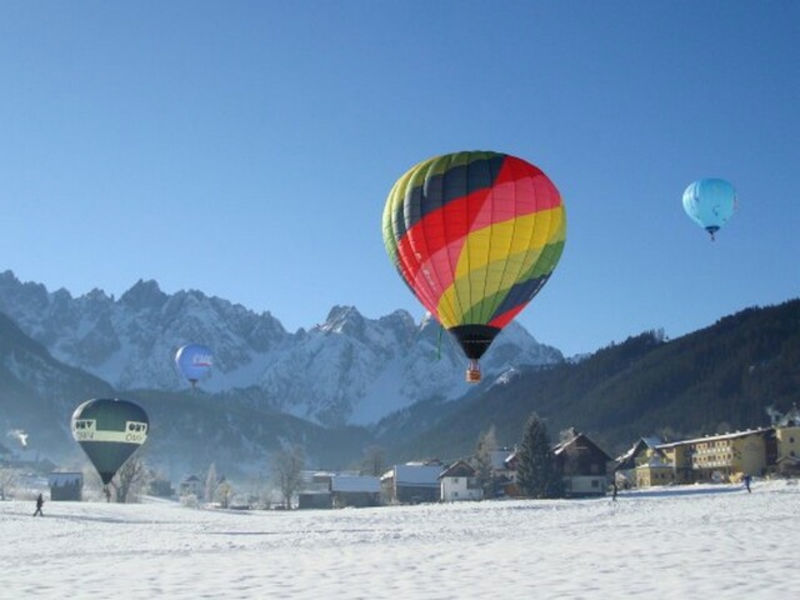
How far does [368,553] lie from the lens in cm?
2634

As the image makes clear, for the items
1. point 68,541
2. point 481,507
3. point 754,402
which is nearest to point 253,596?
point 68,541

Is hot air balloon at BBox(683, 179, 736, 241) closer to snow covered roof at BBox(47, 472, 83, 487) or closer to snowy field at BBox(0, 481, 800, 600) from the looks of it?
snowy field at BBox(0, 481, 800, 600)

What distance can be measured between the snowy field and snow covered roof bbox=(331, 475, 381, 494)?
3019 inches

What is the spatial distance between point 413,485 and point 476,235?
304ft

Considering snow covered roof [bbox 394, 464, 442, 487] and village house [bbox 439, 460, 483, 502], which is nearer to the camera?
village house [bbox 439, 460, 483, 502]

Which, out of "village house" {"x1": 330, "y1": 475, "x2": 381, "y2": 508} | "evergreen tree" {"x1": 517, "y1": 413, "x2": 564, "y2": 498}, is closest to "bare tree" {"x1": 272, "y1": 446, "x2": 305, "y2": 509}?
"village house" {"x1": 330, "y1": 475, "x2": 381, "y2": 508}

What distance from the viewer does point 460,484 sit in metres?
110

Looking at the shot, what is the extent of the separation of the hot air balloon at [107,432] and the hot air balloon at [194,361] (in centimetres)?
3138

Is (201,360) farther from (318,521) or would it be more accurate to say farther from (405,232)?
(405,232)

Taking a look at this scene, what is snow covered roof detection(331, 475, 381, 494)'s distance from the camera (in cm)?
12219

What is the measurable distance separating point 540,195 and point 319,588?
24663mm

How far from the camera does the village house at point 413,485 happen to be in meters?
124

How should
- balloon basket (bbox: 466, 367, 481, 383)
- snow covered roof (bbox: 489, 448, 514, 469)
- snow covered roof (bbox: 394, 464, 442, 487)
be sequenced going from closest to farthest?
balloon basket (bbox: 466, 367, 481, 383) → snow covered roof (bbox: 489, 448, 514, 469) → snow covered roof (bbox: 394, 464, 442, 487)

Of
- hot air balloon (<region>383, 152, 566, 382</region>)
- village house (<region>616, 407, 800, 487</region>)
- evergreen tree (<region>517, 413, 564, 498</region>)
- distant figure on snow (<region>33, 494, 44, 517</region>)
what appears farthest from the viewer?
village house (<region>616, 407, 800, 487</region>)
